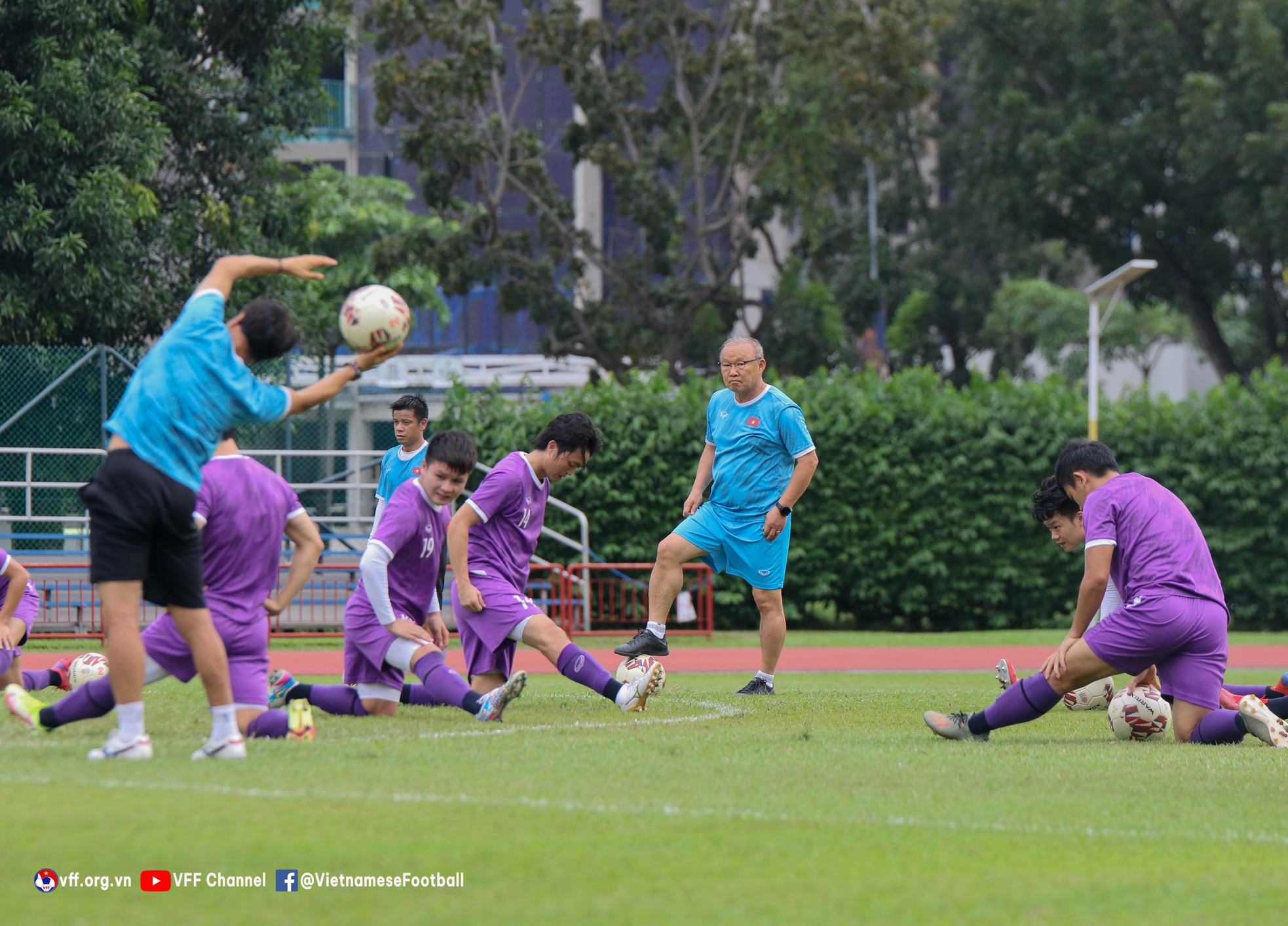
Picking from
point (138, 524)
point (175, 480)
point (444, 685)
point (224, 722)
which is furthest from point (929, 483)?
point (138, 524)

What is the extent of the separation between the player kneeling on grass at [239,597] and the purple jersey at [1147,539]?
3770 millimetres

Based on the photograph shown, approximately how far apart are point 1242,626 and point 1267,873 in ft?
59.2

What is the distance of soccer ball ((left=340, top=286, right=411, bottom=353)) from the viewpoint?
668cm

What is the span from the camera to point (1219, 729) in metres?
7.43

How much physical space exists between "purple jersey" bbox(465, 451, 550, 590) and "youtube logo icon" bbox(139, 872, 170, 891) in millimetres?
4119

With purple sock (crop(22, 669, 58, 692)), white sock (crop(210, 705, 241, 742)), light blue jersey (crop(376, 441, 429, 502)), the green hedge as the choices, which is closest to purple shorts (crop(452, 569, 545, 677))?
light blue jersey (crop(376, 441, 429, 502))

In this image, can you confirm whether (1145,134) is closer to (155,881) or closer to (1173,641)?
(1173,641)

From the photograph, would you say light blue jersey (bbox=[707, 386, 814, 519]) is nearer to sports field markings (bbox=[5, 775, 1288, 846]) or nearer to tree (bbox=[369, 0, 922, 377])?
sports field markings (bbox=[5, 775, 1288, 846])

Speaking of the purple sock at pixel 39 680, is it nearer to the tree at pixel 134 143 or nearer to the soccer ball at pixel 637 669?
the soccer ball at pixel 637 669

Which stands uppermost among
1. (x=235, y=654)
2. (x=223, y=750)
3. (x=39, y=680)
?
(x=235, y=654)

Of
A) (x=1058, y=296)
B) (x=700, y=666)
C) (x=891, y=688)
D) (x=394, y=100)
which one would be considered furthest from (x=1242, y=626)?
(x=1058, y=296)

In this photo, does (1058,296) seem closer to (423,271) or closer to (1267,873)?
(423,271)

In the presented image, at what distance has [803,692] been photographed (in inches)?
405

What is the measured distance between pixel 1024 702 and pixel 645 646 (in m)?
2.56
